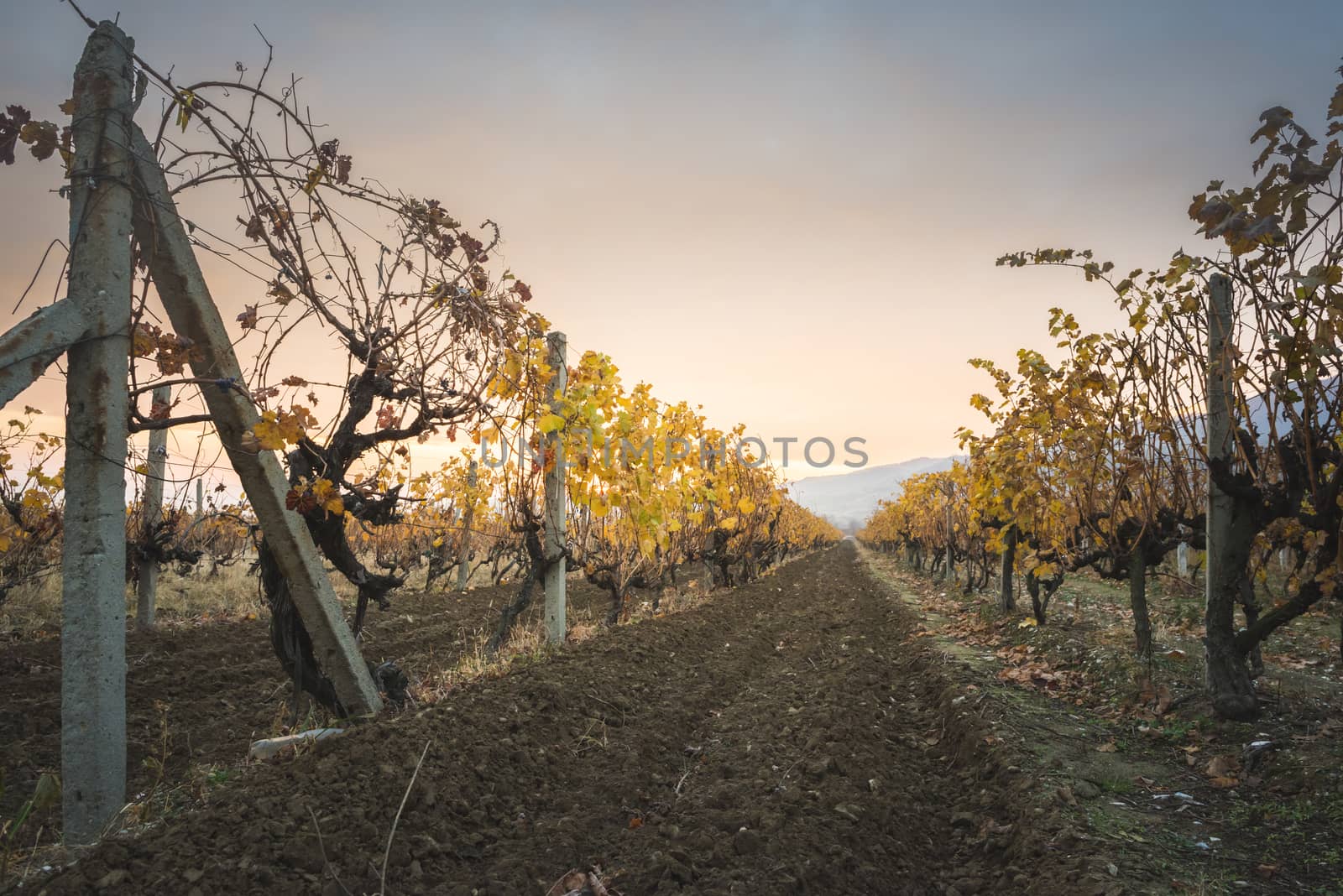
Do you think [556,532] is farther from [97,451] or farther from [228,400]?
[97,451]

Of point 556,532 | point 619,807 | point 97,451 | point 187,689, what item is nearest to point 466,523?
point 556,532

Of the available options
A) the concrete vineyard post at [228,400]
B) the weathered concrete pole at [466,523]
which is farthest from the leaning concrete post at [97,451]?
the weathered concrete pole at [466,523]

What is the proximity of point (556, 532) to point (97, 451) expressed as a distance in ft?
14.1

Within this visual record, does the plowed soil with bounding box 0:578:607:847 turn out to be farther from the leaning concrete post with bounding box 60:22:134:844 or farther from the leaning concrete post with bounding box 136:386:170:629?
the leaning concrete post with bounding box 60:22:134:844

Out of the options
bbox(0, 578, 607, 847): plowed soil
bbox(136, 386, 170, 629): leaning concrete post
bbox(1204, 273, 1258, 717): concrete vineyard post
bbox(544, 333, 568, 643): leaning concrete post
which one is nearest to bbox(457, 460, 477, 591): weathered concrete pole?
bbox(0, 578, 607, 847): plowed soil

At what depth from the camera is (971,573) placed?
13.9 metres

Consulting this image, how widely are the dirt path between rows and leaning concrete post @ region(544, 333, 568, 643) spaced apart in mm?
1622

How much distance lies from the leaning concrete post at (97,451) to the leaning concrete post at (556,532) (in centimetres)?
387

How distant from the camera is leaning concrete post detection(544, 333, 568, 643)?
6.66 meters

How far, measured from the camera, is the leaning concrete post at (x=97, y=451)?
2.66m

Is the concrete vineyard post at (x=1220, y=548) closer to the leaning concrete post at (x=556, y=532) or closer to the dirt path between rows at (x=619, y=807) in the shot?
the dirt path between rows at (x=619, y=807)

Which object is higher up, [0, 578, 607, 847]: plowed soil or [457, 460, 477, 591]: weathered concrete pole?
[457, 460, 477, 591]: weathered concrete pole

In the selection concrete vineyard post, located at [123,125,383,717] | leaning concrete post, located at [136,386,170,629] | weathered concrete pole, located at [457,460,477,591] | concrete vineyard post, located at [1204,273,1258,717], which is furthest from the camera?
weathered concrete pole, located at [457,460,477,591]

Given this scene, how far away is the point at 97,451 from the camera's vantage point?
A: 2689 millimetres
